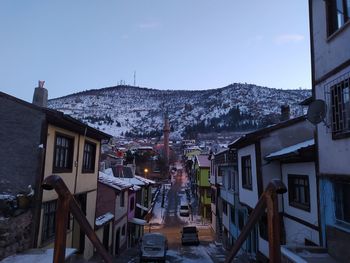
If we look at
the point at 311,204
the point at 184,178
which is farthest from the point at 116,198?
the point at 184,178

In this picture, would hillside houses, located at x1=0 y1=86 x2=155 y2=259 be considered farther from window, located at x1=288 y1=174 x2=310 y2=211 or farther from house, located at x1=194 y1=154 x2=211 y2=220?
house, located at x1=194 y1=154 x2=211 y2=220

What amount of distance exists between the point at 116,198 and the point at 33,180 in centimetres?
1440

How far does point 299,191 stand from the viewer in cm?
1472

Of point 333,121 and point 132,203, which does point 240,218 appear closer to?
point 132,203

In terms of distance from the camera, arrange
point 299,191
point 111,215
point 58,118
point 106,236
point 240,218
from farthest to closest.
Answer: point 240,218 < point 111,215 < point 106,236 < point 299,191 < point 58,118

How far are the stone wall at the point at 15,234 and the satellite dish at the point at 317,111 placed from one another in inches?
402

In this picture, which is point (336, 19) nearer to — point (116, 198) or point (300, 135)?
point (300, 135)

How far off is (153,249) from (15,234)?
15.3 meters

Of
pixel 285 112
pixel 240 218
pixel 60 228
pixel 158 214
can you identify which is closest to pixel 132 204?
pixel 240 218

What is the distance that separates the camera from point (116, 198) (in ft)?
88.8

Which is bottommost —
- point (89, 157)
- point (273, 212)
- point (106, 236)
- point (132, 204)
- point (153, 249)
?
point (153, 249)

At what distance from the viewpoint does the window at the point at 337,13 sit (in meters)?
9.82

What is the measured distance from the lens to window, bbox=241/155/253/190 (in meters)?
19.8

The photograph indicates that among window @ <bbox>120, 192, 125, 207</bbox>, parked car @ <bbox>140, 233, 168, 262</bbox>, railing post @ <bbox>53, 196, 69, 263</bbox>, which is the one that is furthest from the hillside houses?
window @ <bbox>120, 192, 125, 207</bbox>
